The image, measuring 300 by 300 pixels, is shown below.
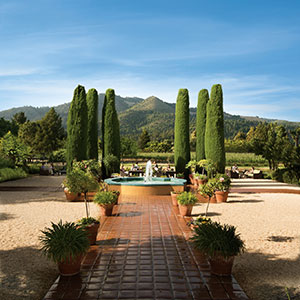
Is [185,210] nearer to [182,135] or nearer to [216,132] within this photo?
[216,132]

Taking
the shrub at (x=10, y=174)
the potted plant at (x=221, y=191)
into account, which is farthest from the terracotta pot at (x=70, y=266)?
the shrub at (x=10, y=174)

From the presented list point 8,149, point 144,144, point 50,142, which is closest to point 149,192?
point 8,149

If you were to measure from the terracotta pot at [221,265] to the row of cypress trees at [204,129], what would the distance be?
1338cm

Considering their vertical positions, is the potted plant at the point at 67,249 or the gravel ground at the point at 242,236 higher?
the potted plant at the point at 67,249

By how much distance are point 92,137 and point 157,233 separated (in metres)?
Answer: 13.2

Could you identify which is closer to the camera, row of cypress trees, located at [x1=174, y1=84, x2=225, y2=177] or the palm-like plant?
the palm-like plant

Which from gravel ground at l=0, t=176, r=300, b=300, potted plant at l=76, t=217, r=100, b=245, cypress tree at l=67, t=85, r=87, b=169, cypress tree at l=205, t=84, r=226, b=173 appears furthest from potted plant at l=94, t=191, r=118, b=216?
cypress tree at l=205, t=84, r=226, b=173

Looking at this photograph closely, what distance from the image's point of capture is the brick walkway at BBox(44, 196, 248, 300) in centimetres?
403

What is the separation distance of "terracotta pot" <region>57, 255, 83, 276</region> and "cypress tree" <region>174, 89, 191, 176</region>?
1547 cm

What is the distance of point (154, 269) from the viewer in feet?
16.0

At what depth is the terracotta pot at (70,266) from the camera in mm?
4570

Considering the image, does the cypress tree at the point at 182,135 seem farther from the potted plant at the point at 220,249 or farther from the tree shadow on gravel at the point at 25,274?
the potted plant at the point at 220,249

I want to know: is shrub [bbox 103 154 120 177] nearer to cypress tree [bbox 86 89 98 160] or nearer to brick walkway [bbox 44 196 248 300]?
cypress tree [bbox 86 89 98 160]

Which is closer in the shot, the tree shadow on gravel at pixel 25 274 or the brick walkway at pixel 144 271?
the brick walkway at pixel 144 271
